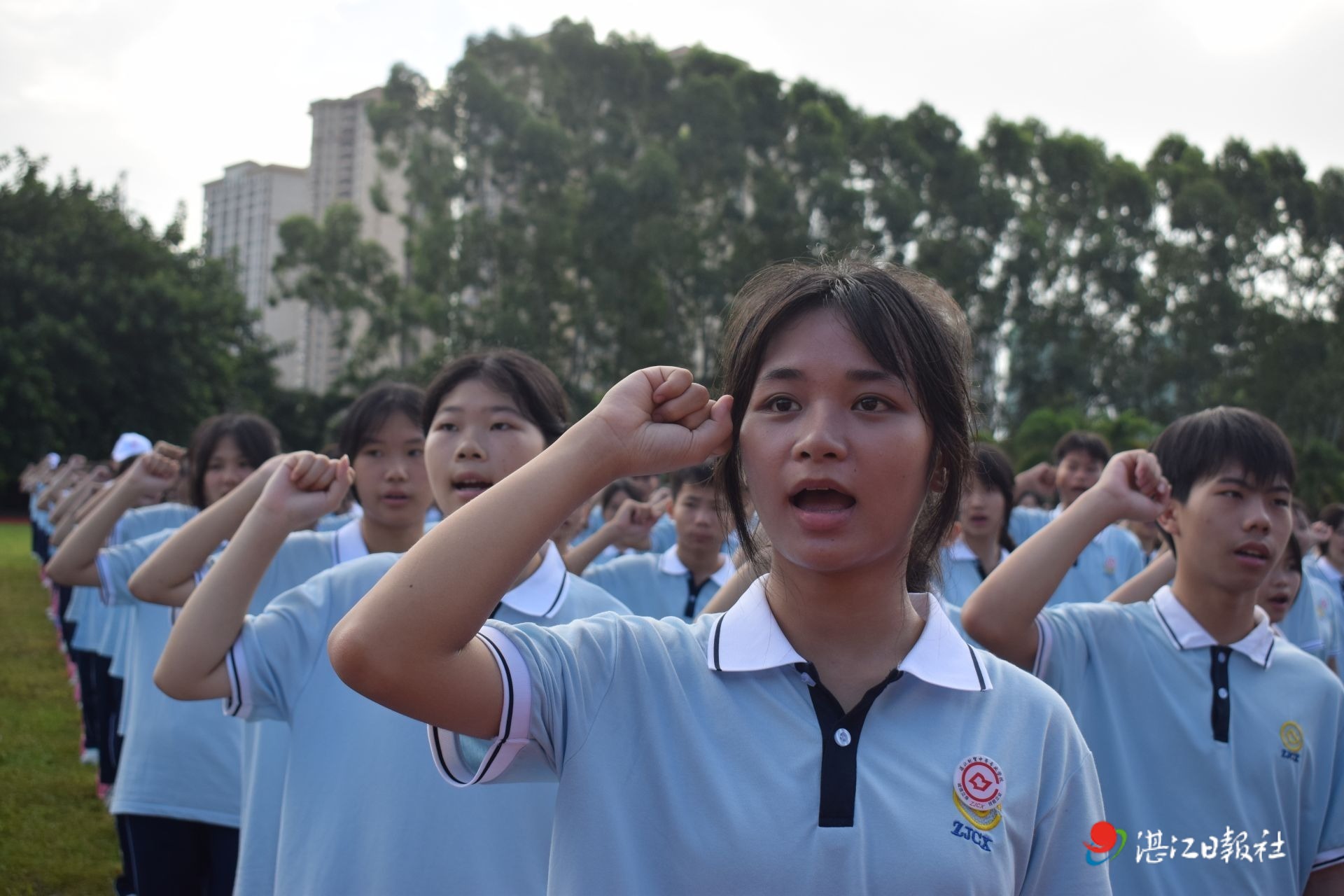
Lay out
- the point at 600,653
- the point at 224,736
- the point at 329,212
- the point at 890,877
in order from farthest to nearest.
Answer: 1. the point at 329,212
2. the point at 224,736
3. the point at 600,653
4. the point at 890,877

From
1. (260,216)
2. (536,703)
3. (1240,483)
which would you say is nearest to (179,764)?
(536,703)

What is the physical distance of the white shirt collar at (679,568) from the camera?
502 centimetres

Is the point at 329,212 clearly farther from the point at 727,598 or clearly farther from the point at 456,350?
the point at 727,598

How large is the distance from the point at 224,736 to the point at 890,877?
9.89 feet

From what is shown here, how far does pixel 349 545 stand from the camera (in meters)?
3.29

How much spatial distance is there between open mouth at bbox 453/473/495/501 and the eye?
121cm

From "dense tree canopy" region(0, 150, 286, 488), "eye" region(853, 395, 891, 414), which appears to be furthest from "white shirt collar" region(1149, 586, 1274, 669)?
"dense tree canopy" region(0, 150, 286, 488)

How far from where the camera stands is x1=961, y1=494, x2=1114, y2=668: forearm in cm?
256

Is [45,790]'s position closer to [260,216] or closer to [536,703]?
[536,703]

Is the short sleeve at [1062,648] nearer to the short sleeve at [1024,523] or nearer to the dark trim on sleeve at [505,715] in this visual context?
Result: the dark trim on sleeve at [505,715]

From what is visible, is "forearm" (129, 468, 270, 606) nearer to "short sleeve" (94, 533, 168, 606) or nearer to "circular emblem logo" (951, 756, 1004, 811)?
"short sleeve" (94, 533, 168, 606)

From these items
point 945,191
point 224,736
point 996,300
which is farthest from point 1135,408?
point 224,736

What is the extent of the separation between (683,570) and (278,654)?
103 inches

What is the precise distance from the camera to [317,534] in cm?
361
